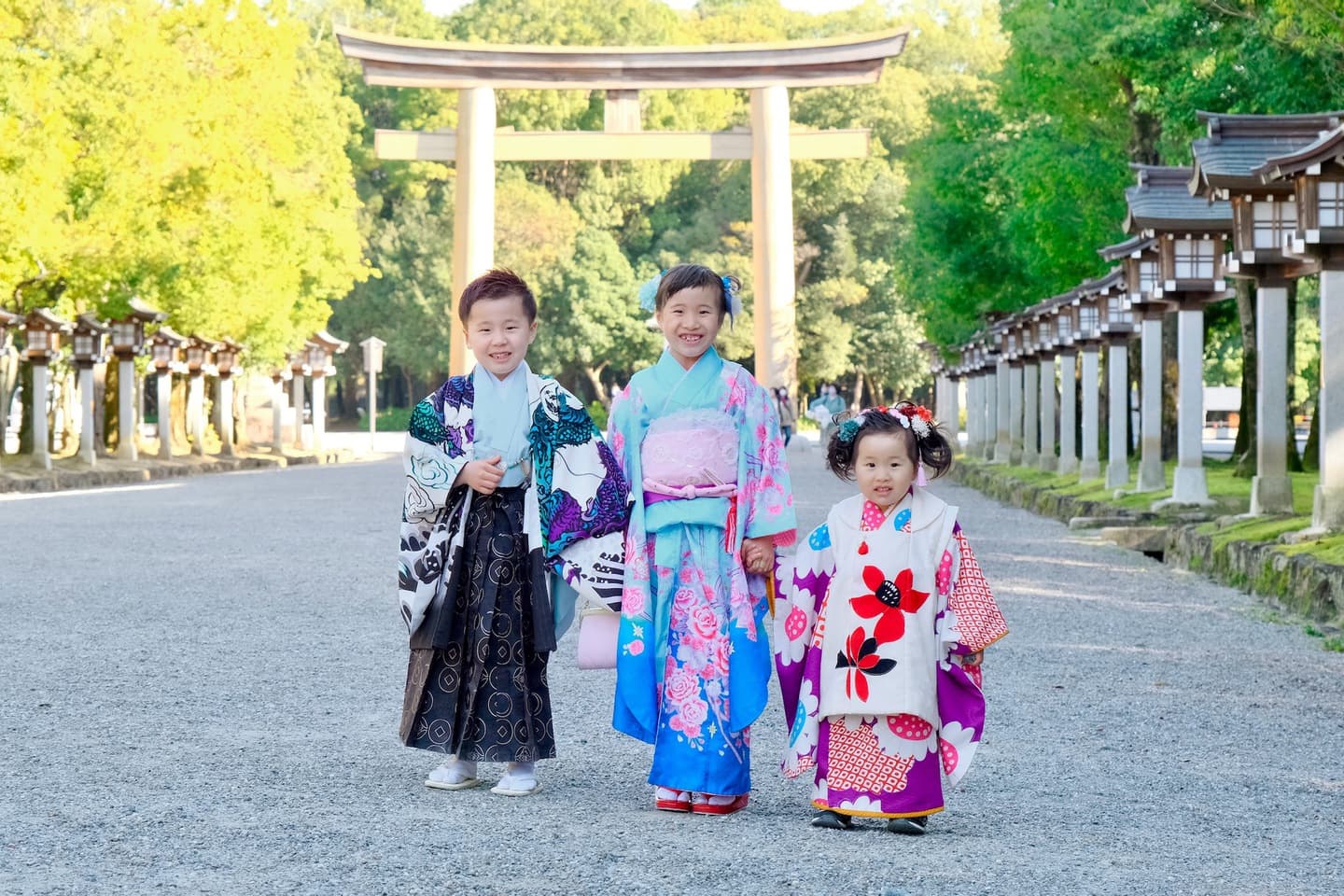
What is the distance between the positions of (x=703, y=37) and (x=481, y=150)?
1398 inches

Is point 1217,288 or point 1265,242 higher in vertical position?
point 1265,242

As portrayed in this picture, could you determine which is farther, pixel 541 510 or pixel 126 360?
pixel 126 360

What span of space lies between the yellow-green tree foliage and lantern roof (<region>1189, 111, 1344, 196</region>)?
1553 centimetres

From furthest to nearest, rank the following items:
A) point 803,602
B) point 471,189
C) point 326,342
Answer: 1. point 326,342
2. point 471,189
3. point 803,602

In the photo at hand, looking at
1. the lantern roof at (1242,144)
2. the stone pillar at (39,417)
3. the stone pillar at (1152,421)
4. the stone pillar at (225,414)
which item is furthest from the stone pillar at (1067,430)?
the stone pillar at (225,414)

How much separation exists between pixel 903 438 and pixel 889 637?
1.78 feet

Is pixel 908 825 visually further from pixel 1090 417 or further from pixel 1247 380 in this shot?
pixel 1247 380

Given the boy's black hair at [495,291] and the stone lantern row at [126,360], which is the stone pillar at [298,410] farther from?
the boy's black hair at [495,291]

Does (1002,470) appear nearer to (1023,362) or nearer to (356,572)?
(1023,362)

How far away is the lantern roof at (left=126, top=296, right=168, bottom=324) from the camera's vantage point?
28.8 meters

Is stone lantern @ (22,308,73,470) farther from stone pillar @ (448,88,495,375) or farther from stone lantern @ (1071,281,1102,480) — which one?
stone lantern @ (1071,281,1102,480)

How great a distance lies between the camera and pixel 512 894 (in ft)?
13.3

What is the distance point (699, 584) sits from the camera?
17.0 feet

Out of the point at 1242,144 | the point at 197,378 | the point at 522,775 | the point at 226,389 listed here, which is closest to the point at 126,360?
the point at 197,378
